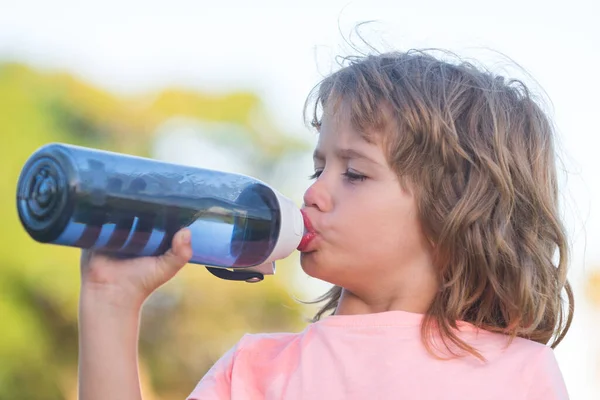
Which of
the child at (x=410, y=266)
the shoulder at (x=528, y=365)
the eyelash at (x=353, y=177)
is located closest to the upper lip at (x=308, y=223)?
the child at (x=410, y=266)

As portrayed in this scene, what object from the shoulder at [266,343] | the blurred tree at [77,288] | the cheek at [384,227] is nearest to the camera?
the cheek at [384,227]

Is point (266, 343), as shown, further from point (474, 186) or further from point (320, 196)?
point (474, 186)

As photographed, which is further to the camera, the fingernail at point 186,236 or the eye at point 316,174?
the eye at point 316,174

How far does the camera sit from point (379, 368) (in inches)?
70.4

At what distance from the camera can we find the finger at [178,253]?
5.40 feet

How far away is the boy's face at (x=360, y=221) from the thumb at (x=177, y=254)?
34 cm

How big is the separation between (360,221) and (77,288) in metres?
8.09

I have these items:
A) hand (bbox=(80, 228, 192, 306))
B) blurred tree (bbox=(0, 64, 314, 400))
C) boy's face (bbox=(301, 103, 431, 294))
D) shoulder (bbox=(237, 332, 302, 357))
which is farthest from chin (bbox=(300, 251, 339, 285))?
blurred tree (bbox=(0, 64, 314, 400))

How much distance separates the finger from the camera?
5.40 feet

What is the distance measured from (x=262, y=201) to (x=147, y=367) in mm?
8825

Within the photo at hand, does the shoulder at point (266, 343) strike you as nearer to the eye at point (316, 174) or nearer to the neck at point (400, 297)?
the neck at point (400, 297)

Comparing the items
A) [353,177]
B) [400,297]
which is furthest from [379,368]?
[353,177]

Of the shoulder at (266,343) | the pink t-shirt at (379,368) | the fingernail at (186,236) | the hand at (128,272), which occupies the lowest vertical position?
the shoulder at (266,343)

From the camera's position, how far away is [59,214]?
58.1 inches
